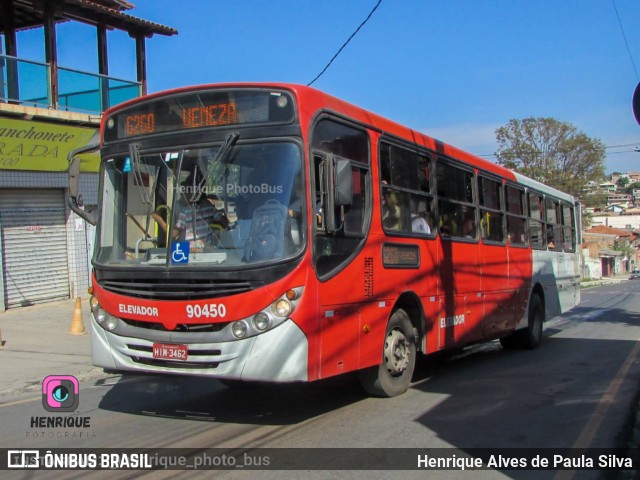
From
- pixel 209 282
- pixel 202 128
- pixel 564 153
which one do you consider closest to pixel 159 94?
pixel 202 128

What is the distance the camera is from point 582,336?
14.7 metres

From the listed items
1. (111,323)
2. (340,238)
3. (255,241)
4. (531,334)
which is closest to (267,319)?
(255,241)

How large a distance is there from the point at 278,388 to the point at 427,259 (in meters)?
2.46

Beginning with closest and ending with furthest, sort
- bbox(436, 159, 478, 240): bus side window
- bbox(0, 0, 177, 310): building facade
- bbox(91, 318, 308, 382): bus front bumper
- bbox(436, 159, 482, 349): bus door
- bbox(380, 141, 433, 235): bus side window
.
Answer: bbox(91, 318, 308, 382): bus front bumper → bbox(380, 141, 433, 235): bus side window → bbox(436, 159, 482, 349): bus door → bbox(436, 159, 478, 240): bus side window → bbox(0, 0, 177, 310): building facade

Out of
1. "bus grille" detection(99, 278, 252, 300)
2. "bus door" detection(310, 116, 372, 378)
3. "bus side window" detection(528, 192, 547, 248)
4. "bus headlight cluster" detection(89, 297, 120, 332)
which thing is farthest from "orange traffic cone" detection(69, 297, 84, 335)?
"bus side window" detection(528, 192, 547, 248)

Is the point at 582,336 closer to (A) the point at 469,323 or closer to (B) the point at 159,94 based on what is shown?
(A) the point at 469,323

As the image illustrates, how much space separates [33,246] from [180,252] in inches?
448

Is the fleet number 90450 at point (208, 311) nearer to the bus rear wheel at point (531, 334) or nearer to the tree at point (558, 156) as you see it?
the bus rear wheel at point (531, 334)

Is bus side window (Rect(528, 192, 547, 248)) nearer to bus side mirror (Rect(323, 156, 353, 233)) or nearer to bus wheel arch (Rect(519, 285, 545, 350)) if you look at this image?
bus wheel arch (Rect(519, 285, 545, 350))

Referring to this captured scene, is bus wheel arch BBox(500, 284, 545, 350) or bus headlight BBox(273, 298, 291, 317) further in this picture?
bus wheel arch BBox(500, 284, 545, 350)

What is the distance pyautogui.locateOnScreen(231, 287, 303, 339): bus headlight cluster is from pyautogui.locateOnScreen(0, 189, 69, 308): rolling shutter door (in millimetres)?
11563

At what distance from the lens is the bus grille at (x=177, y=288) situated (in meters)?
5.46

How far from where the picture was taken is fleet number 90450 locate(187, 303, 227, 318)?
5.46 meters

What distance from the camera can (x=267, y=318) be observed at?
17.7ft
